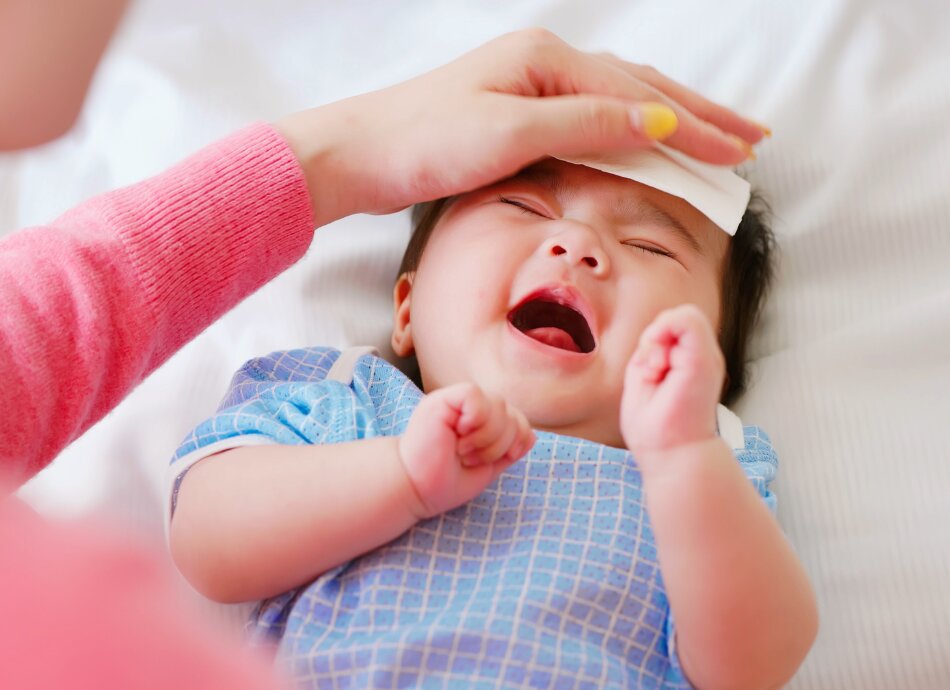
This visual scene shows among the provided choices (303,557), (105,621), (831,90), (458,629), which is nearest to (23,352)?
(303,557)

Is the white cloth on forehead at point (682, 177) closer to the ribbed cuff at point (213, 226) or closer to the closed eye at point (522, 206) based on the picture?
the closed eye at point (522, 206)

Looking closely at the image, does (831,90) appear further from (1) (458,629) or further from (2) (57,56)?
(2) (57,56)

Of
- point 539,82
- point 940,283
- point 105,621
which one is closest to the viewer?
point 105,621

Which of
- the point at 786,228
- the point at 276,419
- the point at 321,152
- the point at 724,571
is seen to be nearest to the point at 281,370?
the point at 276,419

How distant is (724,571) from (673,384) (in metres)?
0.17

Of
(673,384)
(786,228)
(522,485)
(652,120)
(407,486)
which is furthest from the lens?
(786,228)

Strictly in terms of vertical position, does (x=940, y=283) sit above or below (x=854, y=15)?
below

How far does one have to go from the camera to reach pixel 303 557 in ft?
3.10

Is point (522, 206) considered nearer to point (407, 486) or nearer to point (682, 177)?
point (682, 177)

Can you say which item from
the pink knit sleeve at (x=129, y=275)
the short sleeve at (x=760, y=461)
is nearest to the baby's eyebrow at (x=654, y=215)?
the short sleeve at (x=760, y=461)

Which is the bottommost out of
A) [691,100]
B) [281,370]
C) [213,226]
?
[281,370]

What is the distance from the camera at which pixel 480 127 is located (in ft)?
3.62

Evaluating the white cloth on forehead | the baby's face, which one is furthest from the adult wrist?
the white cloth on forehead

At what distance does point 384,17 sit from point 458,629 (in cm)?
114
